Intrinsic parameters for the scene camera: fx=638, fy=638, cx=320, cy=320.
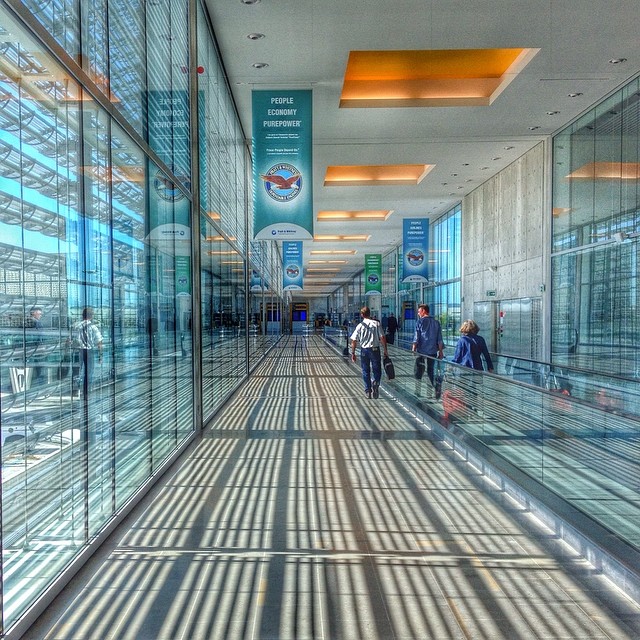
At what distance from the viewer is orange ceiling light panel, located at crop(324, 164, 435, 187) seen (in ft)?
66.0

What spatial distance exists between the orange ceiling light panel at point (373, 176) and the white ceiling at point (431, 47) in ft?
9.43

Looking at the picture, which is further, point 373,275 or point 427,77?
point 373,275

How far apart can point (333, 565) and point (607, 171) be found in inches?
452

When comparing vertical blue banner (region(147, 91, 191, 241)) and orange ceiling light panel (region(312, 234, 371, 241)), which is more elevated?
orange ceiling light panel (region(312, 234, 371, 241))

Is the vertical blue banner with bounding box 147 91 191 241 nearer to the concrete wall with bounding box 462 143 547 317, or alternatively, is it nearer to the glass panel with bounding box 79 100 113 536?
the glass panel with bounding box 79 100 113 536

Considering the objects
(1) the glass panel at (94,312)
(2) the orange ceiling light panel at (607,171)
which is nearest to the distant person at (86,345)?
(1) the glass panel at (94,312)

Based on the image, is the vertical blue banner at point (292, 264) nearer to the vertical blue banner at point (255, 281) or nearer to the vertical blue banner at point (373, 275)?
the vertical blue banner at point (255, 281)

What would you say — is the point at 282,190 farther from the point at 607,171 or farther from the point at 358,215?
the point at 358,215

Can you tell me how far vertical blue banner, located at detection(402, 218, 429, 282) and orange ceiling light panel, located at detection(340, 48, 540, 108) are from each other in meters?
9.51

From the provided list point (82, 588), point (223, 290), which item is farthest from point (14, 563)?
point (223, 290)

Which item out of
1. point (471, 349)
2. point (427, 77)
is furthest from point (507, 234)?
point (471, 349)

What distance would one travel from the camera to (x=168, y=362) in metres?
6.46

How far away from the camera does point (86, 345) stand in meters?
3.88

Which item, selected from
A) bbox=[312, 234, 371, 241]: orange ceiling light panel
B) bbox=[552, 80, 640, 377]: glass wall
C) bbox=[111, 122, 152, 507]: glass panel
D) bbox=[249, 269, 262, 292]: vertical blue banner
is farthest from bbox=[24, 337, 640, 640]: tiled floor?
bbox=[312, 234, 371, 241]: orange ceiling light panel
